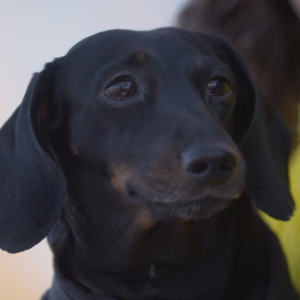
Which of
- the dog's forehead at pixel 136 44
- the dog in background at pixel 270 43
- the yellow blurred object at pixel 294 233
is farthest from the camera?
the dog in background at pixel 270 43

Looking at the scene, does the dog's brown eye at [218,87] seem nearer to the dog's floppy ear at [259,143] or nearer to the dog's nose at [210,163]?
the dog's floppy ear at [259,143]

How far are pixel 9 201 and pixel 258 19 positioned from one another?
1.82 m

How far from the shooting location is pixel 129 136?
4.56 ft

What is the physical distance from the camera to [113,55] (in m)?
1.50

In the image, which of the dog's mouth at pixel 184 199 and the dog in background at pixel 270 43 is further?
the dog in background at pixel 270 43

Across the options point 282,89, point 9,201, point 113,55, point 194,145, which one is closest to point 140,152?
point 194,145

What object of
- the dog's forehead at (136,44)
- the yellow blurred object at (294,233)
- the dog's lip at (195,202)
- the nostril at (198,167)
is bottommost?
the yellow blurred object at (294,233)

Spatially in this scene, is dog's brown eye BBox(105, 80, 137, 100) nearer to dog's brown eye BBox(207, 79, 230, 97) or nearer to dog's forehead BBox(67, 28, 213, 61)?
dog's forehead BBox(67, 28, 213, 61)

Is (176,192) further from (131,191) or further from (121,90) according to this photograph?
(121,90)

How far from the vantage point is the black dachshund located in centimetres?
143

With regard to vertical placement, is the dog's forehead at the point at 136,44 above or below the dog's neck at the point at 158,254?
above

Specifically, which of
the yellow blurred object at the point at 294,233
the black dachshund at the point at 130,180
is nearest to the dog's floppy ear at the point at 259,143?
the black dachshund at the point at 130,180

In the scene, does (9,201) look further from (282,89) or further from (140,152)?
(282,89)

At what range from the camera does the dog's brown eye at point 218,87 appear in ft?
5.07
